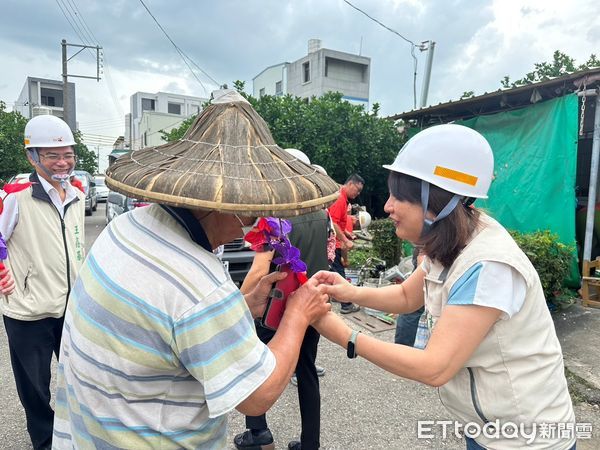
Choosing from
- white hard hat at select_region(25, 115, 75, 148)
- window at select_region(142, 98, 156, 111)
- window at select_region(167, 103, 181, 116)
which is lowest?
white hard hat at select_region(25, 115, 75, 148)

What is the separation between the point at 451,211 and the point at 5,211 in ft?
8.13

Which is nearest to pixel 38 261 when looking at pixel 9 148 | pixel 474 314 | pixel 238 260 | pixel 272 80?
pixel 474 314

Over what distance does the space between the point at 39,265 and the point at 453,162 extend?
242cm

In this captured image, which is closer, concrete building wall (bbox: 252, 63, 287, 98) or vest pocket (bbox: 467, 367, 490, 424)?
vest pocket (bbox: 467, 367, 490, 424)

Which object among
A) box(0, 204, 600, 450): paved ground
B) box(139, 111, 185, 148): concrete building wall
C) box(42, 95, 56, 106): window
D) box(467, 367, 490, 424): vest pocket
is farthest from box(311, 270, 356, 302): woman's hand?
box(42, 95, 56, 106): window

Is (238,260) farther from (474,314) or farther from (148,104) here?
(148,104)

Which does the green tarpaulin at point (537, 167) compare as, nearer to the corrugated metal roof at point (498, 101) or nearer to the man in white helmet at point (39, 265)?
the corrugated metal roof at point (498, 101)

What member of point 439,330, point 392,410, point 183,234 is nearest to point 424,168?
point 439,330

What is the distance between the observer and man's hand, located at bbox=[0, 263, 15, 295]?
241 cm

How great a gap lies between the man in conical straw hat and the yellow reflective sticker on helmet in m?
0.36

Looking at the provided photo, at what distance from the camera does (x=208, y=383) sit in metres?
1.03

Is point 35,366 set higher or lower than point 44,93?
lower

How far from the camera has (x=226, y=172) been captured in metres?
1.11

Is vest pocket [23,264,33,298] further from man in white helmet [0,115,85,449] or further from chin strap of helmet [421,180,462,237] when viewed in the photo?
chin strap of helmet [421,180,462,237]
